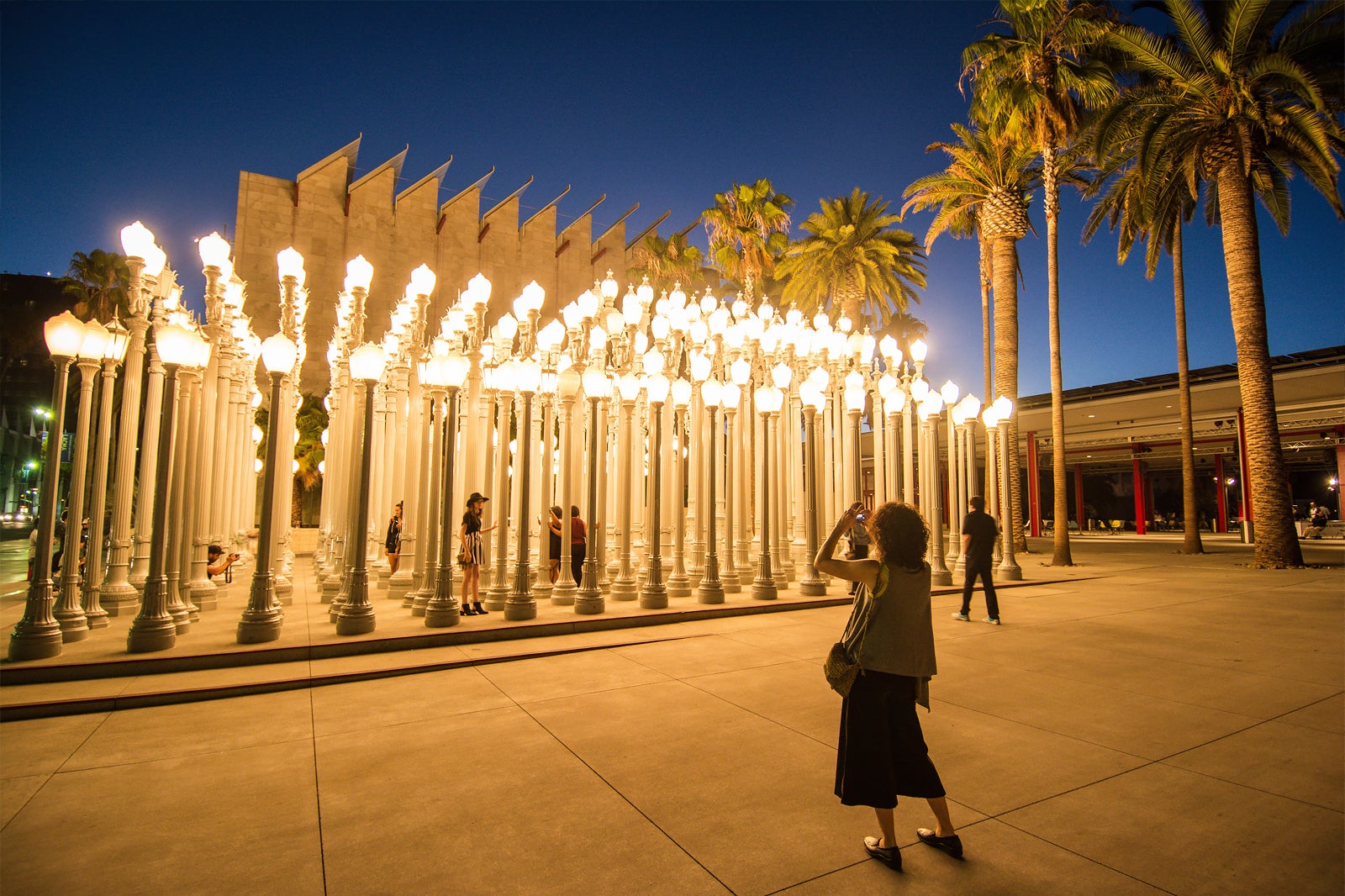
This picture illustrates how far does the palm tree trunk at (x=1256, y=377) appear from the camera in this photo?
1816cm

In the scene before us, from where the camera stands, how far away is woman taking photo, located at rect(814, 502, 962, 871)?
3.41 metres

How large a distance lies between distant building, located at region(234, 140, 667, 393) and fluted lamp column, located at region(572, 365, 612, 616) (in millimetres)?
30676

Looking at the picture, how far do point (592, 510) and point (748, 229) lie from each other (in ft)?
80.8

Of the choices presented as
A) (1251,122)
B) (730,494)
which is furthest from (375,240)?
(1251,122)

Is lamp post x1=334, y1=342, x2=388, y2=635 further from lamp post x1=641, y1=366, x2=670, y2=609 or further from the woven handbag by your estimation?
the woven handbag

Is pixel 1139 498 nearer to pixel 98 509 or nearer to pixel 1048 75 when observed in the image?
pixel 1048 75

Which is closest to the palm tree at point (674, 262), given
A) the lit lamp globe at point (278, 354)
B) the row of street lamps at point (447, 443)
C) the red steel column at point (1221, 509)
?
the row of street lamps at point (447, 443)

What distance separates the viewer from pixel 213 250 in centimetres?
973

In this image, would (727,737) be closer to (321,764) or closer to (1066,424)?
(321,764)

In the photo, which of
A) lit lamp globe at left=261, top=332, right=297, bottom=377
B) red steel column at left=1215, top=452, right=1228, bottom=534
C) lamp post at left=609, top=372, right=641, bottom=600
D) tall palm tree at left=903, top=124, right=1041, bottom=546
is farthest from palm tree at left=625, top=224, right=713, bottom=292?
red steel column at left=1215, top=452, right=1228, bottom=534

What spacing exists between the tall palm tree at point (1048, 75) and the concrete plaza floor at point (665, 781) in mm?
17216

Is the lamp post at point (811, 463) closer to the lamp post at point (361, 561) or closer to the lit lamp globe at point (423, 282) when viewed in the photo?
the lit lamp globe at point (423, 282)

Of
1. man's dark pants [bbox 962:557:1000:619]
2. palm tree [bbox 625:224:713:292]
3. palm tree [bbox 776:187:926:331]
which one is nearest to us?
man's dark pants [bbox 962:557:1000:619]

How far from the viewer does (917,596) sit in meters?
3.67
